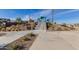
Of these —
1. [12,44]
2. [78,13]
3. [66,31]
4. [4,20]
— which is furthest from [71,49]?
[4,20]

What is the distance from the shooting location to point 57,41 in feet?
5.09

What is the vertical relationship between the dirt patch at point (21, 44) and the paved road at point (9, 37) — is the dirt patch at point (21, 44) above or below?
below

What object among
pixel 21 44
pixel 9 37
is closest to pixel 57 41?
pixel 21 44

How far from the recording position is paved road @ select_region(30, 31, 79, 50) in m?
1.54

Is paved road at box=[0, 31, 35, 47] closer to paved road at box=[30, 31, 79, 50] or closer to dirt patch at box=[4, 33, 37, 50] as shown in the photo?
dirt patch at box=[4, 33, 37, 50]

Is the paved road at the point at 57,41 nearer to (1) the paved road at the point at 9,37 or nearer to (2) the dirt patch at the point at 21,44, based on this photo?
(2) the dirt patch at the point at 21,44

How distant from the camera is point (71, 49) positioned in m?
1.55

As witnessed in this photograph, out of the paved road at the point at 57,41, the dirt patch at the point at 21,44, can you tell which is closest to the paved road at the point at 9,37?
the dirt patch at the point at 21,44

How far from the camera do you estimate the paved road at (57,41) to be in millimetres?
1540

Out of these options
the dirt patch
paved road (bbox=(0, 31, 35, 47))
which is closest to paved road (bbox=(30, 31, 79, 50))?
the dirt patch

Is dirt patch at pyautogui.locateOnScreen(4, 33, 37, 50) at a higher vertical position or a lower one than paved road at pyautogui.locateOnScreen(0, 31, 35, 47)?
lower

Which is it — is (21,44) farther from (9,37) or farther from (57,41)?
(57,41)
